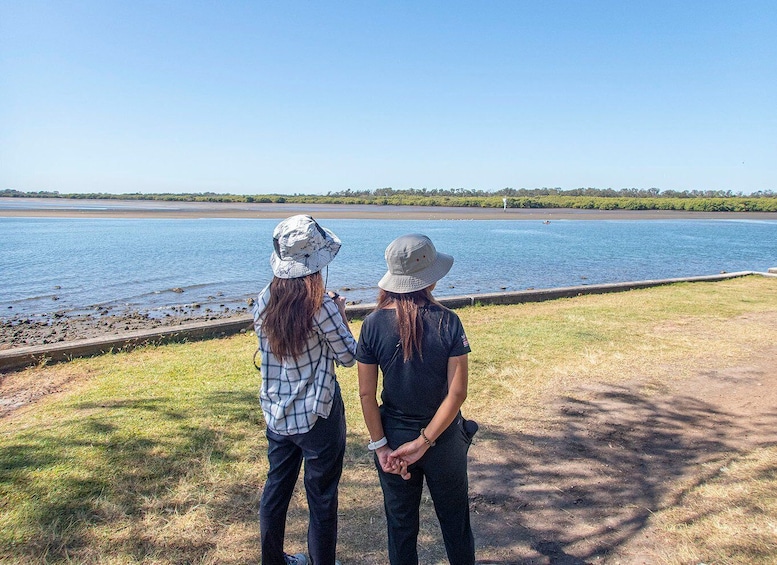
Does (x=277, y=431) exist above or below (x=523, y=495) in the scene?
above

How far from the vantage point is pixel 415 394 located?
91.4 inches

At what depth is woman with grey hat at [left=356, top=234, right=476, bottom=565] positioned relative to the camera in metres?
2.27

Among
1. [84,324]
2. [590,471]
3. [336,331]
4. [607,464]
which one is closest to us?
[336,331]

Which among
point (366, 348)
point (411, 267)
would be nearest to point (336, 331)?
point (366, 348)

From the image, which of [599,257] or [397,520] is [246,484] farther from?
[599,257]

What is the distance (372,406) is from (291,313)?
561 mm

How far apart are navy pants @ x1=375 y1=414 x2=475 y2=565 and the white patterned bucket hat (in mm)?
800

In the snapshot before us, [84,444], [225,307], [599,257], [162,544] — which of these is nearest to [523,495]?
[162,544]

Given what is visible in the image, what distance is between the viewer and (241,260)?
22.5 metres

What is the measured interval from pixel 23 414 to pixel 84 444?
4.56 ft

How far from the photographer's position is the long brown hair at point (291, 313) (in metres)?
2.43

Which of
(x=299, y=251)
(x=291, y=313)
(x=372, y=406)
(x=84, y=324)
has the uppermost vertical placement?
(x=299, y=251)

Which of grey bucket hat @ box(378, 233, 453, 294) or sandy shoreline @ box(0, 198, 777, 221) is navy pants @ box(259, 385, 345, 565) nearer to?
grey bucket hat @ box(378, 233, 453, 294)

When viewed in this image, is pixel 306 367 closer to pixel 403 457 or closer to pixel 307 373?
pixel 307 373
